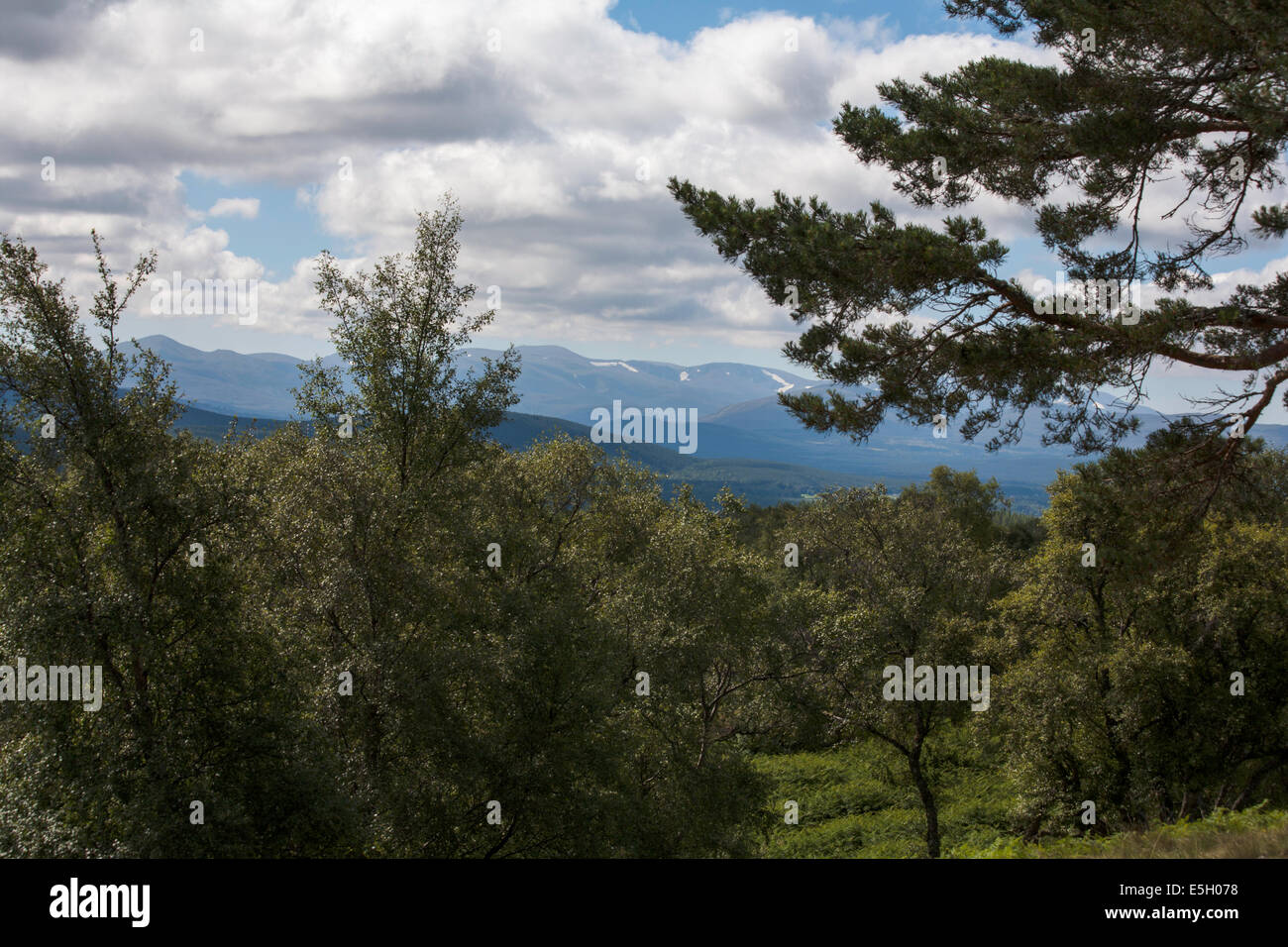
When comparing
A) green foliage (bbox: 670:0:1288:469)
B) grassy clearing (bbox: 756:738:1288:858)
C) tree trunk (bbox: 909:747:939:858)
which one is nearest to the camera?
green foliage (bbox: 670:0:1288:469)

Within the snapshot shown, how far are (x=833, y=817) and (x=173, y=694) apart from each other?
33.1 meters

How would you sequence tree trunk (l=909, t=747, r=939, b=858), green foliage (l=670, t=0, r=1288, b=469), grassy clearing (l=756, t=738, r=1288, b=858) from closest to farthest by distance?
green foliage (l=670, t=0, r=1288, b=469) < tree trunk (l=909, t=747, r=939, b=858) < grassy clearing (l=756, t=738, r=1288, b=858)

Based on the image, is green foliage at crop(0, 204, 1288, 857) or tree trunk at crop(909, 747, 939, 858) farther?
tree trunk at crop(909, 747, 939, 858)

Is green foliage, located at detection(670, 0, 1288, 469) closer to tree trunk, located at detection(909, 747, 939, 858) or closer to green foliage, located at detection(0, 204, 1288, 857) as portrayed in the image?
green foliage, located at detection(0, 204, 1288, 857)

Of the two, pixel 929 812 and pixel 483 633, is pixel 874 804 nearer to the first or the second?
pixel 929 812

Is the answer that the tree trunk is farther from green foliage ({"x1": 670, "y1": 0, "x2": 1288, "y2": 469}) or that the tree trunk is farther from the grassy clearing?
green foliage ({"x1": 670, "y1": 0, "x2": 1288, "y2": 469})

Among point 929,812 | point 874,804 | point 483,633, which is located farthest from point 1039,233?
point 874,804

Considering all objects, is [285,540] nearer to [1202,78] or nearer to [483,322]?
[483,322]

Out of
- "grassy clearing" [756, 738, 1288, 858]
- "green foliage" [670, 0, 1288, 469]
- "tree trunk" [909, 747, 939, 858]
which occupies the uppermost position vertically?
"green foliage" [670, 0, 1288, 469]

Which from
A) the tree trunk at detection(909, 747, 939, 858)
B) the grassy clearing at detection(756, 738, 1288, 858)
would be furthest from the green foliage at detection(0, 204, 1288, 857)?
the grassy clearing at detection(756, 738, 1288, 858)

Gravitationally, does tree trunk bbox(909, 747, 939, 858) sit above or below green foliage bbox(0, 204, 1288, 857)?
below

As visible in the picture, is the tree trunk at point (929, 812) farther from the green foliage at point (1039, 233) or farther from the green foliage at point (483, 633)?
the green foliage at point (1039, 233)

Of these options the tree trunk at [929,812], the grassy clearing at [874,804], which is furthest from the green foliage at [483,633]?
the grassy clearing at [874,804]
